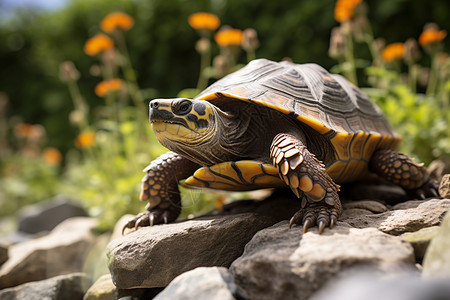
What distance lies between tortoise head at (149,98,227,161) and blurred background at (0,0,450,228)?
130 cm

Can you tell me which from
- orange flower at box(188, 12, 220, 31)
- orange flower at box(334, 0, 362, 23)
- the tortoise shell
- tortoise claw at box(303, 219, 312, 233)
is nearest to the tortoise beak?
the tortoise shell

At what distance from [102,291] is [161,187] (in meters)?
0.71

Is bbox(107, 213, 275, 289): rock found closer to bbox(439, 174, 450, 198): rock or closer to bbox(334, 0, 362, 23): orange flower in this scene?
bbox(439, 174, 450, 198): rock

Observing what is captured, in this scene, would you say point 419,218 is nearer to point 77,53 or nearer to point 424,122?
point 424,122

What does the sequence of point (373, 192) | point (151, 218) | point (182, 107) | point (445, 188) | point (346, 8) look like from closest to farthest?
point (182, 107) → point (445, 188) → point (151, 218) → point (373, 192) → point (346, 8)

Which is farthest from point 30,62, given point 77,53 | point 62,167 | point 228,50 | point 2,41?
point 228,50

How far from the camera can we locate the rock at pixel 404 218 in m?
1.87

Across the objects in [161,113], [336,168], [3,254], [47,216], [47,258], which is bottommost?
[47,216]

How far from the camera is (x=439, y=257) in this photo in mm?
1314

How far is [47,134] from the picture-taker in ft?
29.6

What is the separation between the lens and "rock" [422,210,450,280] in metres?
1.27

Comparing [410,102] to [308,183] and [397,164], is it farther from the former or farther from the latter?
[308,183]

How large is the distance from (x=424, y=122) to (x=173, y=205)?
2.34 meters

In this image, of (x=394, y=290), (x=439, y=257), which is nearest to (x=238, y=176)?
(x=439, y=257)
